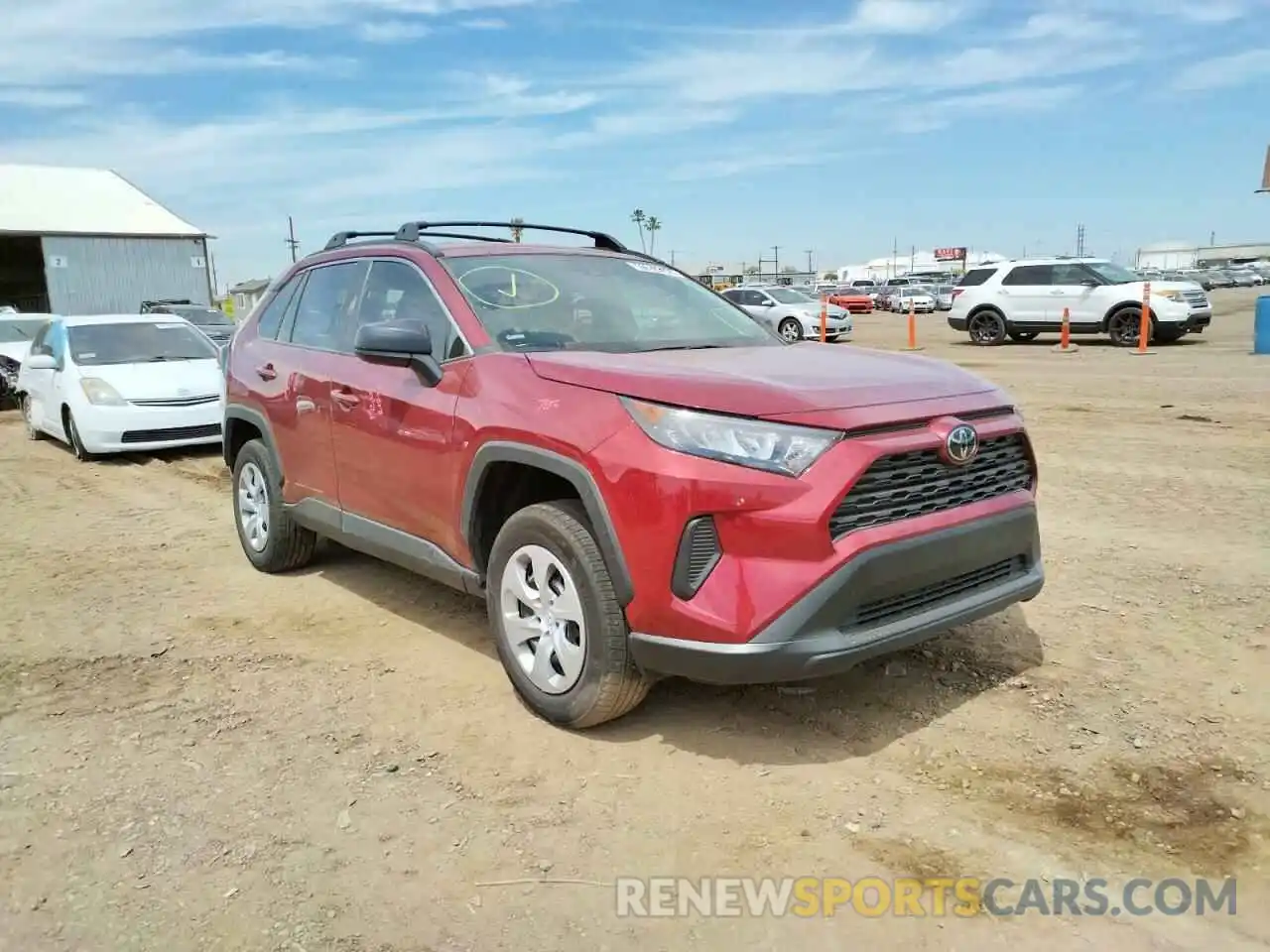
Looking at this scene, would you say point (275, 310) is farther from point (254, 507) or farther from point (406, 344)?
point (406, 344)

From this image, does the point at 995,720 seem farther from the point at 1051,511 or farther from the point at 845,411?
the point at 1051,511

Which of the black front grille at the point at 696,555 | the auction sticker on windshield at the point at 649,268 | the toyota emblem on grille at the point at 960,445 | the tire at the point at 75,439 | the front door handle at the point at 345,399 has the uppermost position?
the auction sticker on windshield at the point at 649,268

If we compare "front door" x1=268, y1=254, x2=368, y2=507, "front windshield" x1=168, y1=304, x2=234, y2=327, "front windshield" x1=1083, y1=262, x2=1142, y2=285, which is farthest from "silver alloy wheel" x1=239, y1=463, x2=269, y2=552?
"front windshield" x1=1083, y1=262, x2=1142, y2=285

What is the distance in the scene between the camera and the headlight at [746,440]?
120 inches

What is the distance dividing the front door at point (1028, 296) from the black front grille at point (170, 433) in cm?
1699

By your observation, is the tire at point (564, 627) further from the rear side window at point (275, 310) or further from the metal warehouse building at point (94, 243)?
the metal warehouse building at point (94, 243)

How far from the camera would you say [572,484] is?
11.4ft

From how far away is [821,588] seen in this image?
299 cm

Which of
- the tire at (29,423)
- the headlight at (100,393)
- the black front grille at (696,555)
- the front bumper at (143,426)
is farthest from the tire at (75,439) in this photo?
the black front grille at (696,555)

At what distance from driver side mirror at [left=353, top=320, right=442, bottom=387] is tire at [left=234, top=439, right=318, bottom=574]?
1688 millimetres

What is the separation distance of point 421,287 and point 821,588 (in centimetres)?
231

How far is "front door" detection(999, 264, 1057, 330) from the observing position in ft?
68.8

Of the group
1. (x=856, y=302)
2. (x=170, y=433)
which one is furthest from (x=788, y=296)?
(x=170, y=433)

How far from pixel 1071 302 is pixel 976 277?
2723mm
